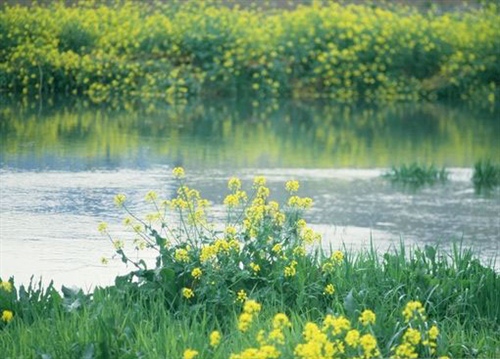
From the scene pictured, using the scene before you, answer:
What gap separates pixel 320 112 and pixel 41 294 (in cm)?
1436

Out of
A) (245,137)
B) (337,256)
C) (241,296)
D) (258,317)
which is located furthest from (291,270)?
(245,137)

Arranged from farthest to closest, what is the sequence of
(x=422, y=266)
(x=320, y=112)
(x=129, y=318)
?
(x=320, y=112), (x=422, y=266), (x=129, y=318)

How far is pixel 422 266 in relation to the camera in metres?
7.16

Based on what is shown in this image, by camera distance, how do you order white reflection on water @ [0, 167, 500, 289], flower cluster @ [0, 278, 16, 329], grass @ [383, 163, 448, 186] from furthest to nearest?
grass @ [383, 163, 448, 186]
white reflection on water @ [0, 167, 500, 289]
flower cluster @ [0, 278, 16, 329]

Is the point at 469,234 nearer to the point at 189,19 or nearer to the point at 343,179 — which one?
the point at 343,179

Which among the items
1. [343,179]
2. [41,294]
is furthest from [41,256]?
[343,179]

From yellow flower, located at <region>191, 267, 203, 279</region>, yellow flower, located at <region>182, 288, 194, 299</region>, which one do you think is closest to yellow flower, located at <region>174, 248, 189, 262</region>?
yellow flower, located at <region>191, 267, 203, 279</region>

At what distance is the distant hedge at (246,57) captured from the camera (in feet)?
75.7

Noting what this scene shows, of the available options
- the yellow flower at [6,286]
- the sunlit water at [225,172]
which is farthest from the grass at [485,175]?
the yellow flower at [6,286]

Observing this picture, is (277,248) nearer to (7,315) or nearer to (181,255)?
(181,255)

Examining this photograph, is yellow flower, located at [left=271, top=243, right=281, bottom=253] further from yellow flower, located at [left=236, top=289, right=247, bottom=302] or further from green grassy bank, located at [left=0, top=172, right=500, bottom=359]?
yellow flower, located at [left=236, top=289, right=247, bottom=302]

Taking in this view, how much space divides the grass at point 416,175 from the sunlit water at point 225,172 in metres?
0.14

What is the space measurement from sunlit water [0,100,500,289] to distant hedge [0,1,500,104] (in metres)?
2.77

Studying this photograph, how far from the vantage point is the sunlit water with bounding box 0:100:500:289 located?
9828 mm
